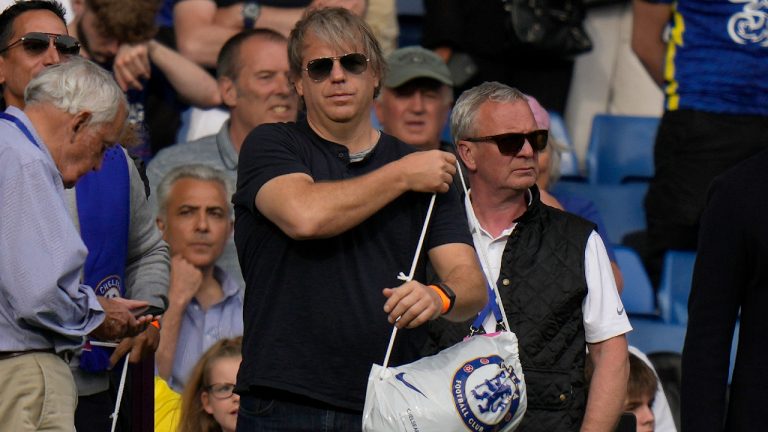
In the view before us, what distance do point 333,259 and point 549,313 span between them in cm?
87

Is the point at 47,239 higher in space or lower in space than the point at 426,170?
lower

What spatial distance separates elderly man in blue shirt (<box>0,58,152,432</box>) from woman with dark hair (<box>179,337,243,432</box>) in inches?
52.7

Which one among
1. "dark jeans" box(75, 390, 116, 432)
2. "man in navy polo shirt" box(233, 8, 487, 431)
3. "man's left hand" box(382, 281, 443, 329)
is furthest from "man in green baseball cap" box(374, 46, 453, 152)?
"man's left hand" box(382, 281, 443, 329)

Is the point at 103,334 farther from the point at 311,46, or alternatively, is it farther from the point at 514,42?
the point at 514,42

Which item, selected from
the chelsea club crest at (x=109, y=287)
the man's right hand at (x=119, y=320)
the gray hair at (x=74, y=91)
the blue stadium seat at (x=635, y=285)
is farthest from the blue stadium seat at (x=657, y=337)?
the gray hair at (x=74, y=91)

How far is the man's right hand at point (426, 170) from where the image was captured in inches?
153

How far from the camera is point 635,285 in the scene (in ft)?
24.0

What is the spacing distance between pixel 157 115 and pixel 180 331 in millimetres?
1710

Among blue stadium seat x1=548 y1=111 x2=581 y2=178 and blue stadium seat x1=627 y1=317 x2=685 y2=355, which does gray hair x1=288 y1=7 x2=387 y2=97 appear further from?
blue stadium seat x1=548 y1=111 x2=581 y2=178

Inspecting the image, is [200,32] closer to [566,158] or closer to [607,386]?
[566,158]

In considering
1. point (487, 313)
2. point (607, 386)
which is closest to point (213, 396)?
point (487, 313)

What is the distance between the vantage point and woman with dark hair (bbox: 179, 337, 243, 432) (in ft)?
18.2

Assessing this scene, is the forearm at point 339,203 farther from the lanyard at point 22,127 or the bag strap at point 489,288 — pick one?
the lanyard at point 22,127

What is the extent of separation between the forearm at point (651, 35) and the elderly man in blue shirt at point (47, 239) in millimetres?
3989
